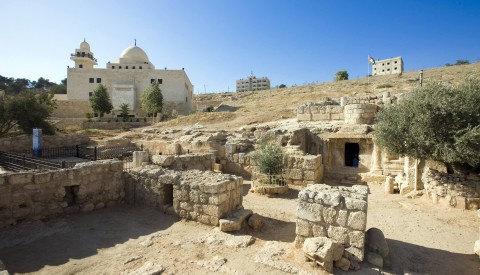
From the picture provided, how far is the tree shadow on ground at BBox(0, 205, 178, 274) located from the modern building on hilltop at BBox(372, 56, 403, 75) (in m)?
77.2

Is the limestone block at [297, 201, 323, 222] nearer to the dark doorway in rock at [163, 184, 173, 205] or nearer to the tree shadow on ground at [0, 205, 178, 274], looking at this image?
the tree shadow on ground at [0, 205, 178, 274]

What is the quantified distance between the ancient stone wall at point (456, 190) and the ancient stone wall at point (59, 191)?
Result: 32.1ft

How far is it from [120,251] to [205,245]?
1.64 metres

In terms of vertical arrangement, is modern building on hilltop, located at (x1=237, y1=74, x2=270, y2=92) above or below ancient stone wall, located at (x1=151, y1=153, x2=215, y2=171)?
above

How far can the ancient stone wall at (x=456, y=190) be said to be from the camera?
8.51 metres

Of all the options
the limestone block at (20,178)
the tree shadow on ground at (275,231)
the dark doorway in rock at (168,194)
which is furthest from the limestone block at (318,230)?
the limestone block at (20,178)

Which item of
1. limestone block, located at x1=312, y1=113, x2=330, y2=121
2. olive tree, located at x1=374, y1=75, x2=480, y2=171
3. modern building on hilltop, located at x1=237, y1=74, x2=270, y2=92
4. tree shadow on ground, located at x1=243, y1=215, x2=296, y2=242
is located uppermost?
modern building on hilltop, located at x1=237, y1=74, x2=270, y2=92

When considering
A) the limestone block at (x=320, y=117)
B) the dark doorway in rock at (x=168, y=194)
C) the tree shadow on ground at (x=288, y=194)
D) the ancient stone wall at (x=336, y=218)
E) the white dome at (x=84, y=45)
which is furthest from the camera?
the white dome at (x=84, y=45)

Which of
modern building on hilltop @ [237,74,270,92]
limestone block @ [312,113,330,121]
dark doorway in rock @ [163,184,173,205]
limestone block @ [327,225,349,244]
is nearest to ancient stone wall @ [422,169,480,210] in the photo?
limestone block @ [327,225,349,244]

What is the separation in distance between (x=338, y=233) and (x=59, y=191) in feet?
21.3

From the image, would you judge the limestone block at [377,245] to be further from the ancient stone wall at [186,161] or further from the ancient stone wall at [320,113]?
the ancient stone wall at [320,113]

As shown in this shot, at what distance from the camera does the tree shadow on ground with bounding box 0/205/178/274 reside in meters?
5.09

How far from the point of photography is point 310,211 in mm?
5465

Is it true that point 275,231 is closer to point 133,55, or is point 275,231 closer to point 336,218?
point 336,218
